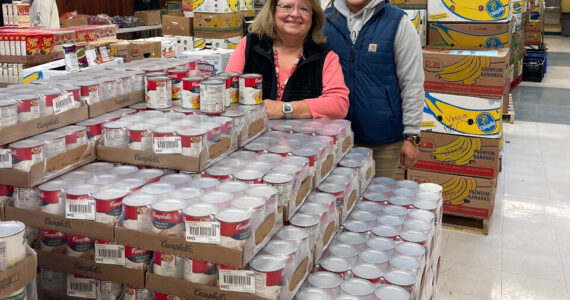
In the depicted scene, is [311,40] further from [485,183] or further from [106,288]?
[485,183]

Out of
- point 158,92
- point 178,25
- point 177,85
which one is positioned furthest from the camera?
point 178,25

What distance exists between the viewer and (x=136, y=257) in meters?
1.52

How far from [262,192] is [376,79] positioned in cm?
136

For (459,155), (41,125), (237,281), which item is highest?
(41,125)

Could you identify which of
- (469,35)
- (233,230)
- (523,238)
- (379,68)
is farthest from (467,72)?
(233,230)

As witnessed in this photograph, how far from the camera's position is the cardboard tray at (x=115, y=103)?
205 cm

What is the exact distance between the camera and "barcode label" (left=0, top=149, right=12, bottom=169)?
1626mm

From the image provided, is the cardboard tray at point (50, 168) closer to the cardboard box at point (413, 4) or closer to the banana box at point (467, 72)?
the banana box at point (467, 72)

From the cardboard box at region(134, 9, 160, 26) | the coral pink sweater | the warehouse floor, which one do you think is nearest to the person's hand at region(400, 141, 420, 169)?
the coral pink sweater

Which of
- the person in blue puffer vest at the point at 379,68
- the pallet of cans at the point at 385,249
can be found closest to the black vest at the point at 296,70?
the person in blue puffer vest at the point at 379,68

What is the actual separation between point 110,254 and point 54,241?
0.68ft

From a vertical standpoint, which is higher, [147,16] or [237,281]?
[147,16]

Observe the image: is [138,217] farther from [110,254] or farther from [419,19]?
[419,19]

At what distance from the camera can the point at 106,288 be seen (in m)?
1.58
